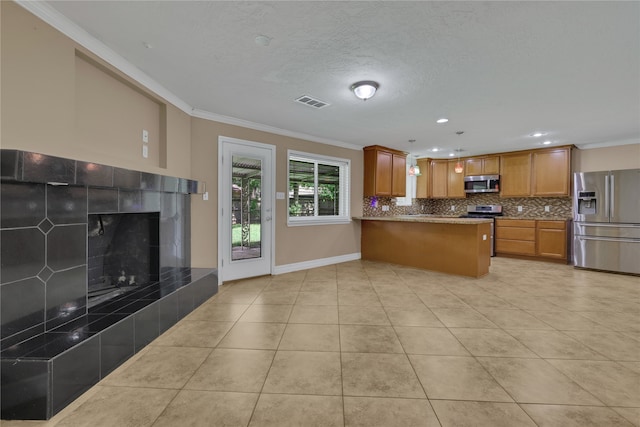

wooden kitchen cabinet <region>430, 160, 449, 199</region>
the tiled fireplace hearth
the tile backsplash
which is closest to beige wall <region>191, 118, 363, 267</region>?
the tile backsplash

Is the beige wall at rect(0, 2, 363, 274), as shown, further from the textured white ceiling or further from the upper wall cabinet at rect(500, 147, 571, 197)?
the upper wall cabinet at rect(500, 147, 571, 197)

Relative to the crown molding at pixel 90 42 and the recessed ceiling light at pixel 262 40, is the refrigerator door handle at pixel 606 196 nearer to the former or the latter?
the recessed ceiling light at pixel 262 40

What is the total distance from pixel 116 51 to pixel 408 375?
3.47 meters

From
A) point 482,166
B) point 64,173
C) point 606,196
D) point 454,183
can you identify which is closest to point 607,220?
point 606,196

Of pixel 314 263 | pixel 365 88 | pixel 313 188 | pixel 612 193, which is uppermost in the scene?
pixel 365 88

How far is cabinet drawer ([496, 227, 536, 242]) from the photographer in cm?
582

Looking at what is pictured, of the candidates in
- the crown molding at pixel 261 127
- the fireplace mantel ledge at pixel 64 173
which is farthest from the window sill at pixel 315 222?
the fireplace mantel ledge at pixel 64 173

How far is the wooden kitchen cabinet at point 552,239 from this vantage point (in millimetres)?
5469

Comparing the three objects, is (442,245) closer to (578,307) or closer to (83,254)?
(578,307)

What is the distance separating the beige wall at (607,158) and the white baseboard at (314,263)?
16.2 ft

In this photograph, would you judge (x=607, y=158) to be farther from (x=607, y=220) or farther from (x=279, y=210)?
(x=279, y=210)

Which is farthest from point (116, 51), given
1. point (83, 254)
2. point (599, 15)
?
point (599, 15)

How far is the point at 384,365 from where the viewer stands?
1.98 metres

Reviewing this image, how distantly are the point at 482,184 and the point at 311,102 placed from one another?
523cm
